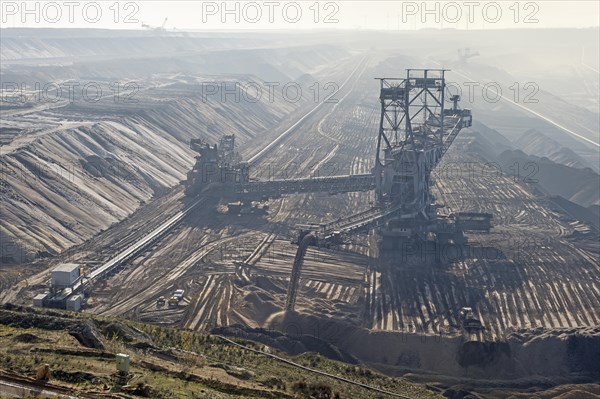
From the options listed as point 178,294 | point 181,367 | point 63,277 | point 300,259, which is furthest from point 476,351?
point 63,277

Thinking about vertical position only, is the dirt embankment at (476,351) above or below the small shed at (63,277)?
below

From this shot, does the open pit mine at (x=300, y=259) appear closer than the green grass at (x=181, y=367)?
No

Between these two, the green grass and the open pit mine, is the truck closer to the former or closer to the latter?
the open pit mine

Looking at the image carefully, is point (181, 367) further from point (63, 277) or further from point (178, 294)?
point (178, 294)

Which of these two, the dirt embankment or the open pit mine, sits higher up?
the open pit mine

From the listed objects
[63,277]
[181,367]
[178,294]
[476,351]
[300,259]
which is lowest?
[476,351]

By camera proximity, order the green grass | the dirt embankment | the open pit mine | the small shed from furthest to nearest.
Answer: the small shed < the dirt embankment < the open pit mine < the green grass

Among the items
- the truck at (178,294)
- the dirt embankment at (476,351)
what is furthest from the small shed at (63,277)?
the dirt embankment at (476,351)

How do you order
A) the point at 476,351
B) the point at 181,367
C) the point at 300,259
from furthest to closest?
the point at 300,259
the point at 476,351
the point at 181,367

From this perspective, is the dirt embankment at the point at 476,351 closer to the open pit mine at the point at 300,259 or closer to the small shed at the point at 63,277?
the open pit mine at the point at 300,259

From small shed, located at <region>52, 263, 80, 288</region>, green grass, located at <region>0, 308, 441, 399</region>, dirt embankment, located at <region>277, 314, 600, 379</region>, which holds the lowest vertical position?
dirt embankment, located at <region>277, 314, 600, 379</region>

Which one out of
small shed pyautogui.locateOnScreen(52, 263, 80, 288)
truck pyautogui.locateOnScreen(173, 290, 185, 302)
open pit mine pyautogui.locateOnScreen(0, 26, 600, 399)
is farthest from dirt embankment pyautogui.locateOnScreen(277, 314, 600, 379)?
small shed pyautogui.locateOnScreen(52, 263, 80, 288)

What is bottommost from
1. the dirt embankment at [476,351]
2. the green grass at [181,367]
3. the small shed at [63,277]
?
the dirt embankment at [476,351]
